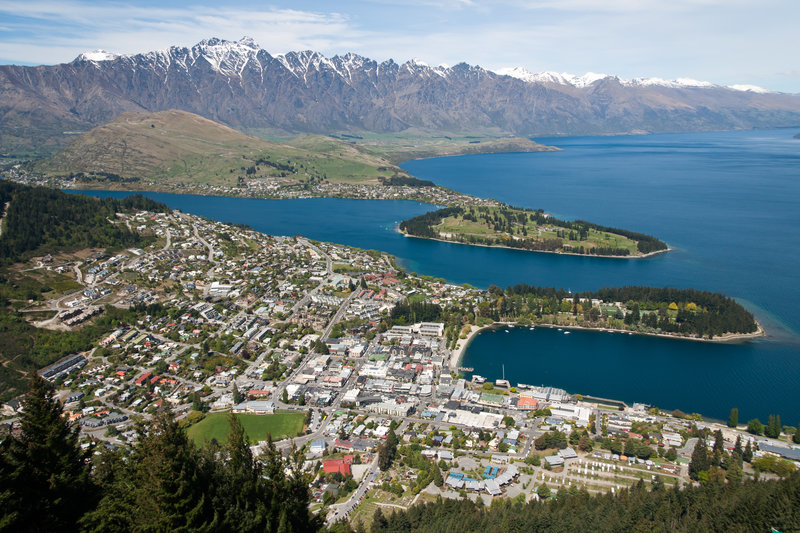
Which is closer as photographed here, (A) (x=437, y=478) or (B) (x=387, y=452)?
(A) (x=437, y=478)

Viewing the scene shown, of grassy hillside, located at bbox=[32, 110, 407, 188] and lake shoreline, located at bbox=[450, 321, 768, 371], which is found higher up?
grassy hillside, located at bbox=[32, 110, 407, 188]

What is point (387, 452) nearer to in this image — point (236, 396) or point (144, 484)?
point (236, 396)

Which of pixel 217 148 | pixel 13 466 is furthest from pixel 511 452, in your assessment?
pixel 217 148

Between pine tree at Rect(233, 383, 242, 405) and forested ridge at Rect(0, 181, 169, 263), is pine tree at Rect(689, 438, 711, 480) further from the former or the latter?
forested ridge at Rect(0, 181, 169, 263)

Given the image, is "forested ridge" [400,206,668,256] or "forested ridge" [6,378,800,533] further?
"forested ridge" [400,206,668,256]

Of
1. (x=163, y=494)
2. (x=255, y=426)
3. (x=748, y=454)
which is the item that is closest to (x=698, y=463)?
(x=748, y=454)

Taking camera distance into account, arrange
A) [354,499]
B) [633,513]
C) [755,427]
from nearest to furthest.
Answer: [633,513]
[354,499]
[755,427]

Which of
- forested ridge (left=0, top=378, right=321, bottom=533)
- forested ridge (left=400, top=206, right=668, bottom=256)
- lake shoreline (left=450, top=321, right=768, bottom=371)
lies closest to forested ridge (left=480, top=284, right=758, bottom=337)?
lake shoreline (left=450, top=321, right=768, bottom=371)

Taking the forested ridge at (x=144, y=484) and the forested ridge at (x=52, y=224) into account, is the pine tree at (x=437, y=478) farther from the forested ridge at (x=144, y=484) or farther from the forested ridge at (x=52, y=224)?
the forested ridge at (x=52, y=224)
